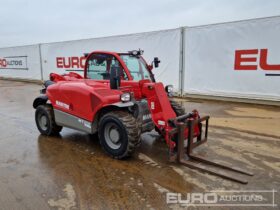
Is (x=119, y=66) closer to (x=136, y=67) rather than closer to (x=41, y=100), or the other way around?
(x=136, y=67)

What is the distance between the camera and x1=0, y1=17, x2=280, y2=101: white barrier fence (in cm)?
828

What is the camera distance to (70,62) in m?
14.8

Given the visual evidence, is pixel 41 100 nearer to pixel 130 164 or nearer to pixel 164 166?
pixel 130 164

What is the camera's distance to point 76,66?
14.4 m

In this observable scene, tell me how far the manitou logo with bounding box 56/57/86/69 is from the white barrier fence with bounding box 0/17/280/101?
1.20 meters

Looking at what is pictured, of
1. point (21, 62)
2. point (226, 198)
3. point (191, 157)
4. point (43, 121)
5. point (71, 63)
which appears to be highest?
point (21, 62)

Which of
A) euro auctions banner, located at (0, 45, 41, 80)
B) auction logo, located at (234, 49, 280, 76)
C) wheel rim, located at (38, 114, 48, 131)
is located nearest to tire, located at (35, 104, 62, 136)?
wheel rim, located at (38, 114, 48, 131)

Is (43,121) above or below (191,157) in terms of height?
above

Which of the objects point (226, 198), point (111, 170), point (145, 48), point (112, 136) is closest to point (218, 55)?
point (145, 48)

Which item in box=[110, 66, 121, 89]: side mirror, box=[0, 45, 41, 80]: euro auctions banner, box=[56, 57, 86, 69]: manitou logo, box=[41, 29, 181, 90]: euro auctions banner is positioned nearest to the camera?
box=[110, 66, 121, 89]: side mirror

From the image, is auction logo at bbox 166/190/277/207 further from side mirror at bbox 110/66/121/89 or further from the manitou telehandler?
side mirror at bbox 110/66/121/89

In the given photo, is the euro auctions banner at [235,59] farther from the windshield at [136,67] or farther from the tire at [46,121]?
the tire at [46,121]

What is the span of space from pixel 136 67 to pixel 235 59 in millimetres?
5656

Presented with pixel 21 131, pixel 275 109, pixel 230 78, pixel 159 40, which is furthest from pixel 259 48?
pixel 21 131
